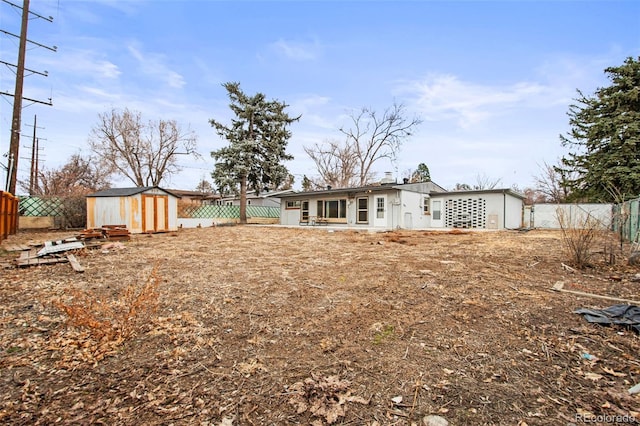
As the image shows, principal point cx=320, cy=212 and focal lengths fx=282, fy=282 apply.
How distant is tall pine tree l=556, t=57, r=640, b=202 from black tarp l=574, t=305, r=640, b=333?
17.8 m

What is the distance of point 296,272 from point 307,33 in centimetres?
917

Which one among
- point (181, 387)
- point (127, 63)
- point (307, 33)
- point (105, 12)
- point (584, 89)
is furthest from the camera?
point (584, 89)

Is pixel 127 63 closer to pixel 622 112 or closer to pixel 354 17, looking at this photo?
pixel 354 17

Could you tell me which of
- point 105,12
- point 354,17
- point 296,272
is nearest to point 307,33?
point 354,17

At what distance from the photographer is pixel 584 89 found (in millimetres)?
18297

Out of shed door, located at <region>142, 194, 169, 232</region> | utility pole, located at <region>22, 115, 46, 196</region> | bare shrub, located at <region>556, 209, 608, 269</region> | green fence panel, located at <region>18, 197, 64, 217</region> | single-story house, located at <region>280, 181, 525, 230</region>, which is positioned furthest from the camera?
utility pole, located at <region>22, 115, 46, 196</region>

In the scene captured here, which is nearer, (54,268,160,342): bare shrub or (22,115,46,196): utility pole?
(54,268,160,342): bare shrub

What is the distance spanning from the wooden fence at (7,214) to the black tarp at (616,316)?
13.6 meters

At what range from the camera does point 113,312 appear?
319 centimetres

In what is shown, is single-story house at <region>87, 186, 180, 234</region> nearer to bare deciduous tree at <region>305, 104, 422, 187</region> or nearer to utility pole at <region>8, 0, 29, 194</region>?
utility pole at <region>8, 0, 29, 194</region>

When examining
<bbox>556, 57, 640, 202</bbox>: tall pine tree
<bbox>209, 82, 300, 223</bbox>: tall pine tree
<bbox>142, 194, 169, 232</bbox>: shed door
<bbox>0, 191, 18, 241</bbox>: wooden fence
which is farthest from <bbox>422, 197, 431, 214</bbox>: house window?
<bbox>0, 191, 18, 241</bbox>: wooden fence

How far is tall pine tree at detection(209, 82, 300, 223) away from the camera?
21.0 m

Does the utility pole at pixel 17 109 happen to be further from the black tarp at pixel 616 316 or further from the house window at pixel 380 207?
the black tarp at pixel 616 316

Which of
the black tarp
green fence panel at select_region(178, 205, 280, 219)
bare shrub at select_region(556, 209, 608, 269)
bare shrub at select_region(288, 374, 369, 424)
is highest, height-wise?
green fence panel at select_region(178, 205, 280, 219)
